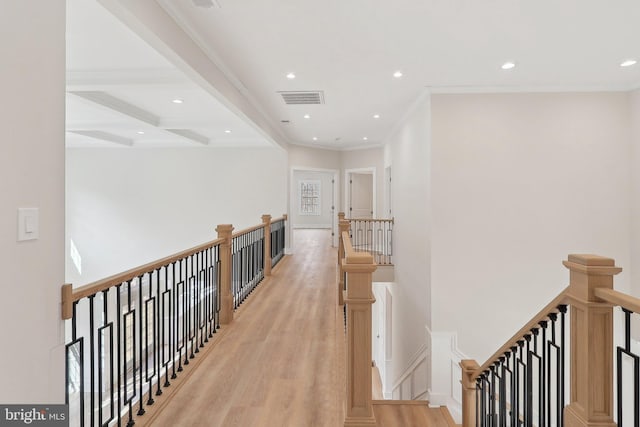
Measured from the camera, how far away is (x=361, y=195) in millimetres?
10750

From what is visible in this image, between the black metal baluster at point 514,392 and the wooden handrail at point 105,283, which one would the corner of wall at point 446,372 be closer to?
the black metal baluster at point 514,392

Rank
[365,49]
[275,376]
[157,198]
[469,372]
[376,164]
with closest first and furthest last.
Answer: [275,376]
[469,372]
[365,49]
[157,198]
[376,164]

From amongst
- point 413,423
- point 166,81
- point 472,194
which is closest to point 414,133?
point 472,194

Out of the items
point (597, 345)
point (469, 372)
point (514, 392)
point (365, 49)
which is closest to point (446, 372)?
point (469, 372)

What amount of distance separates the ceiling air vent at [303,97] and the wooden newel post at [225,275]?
2.11 metres

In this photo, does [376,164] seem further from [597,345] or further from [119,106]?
[597,345]

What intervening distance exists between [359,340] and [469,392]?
176cm

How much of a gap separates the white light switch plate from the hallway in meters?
1.43

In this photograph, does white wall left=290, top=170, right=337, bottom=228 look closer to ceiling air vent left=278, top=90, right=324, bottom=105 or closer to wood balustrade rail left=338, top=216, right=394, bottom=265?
wood balustrade rail left=338, top=216, right=394, bottom=265

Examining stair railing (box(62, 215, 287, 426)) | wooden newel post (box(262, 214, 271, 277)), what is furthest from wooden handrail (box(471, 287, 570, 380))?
wooden newel post (box(262, 214, 271, 277))

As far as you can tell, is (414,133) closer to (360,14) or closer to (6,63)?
(360,14)

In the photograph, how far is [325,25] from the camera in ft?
9.64

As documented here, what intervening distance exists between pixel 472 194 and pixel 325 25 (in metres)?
2.87

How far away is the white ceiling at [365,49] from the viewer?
2.71 m
